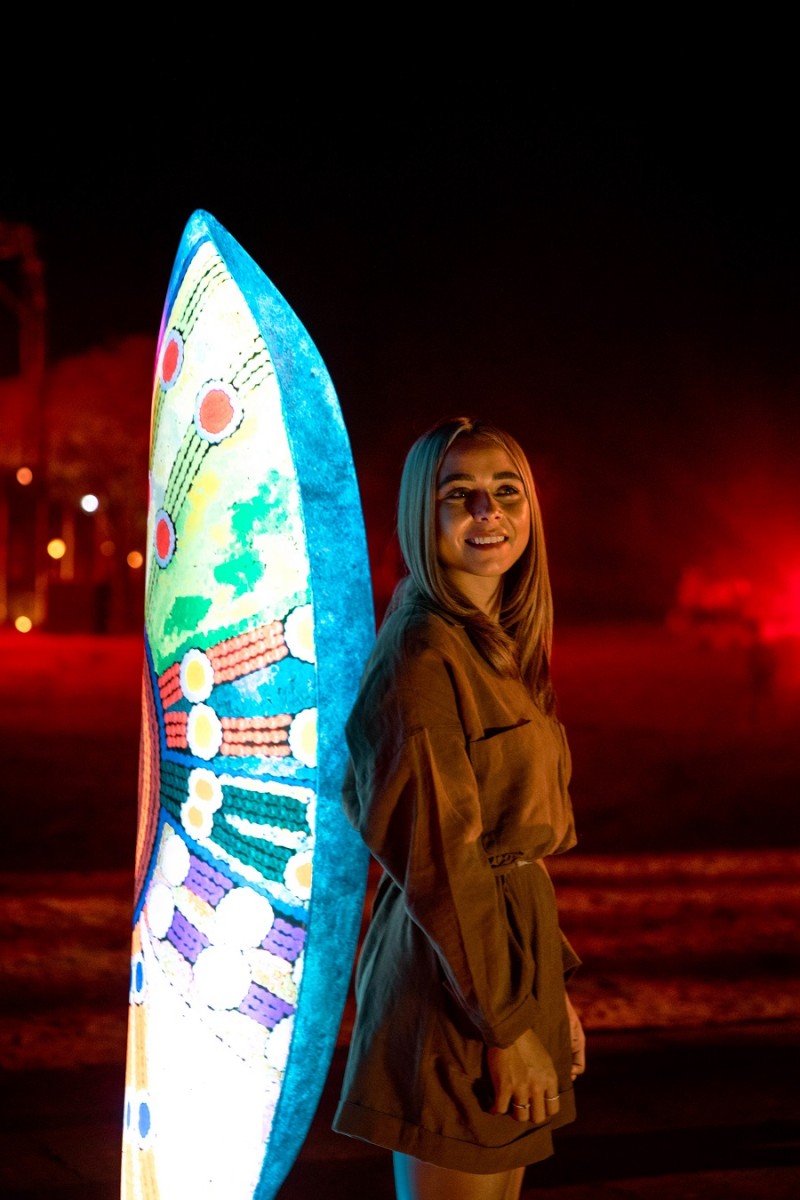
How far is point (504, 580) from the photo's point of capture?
52.4 inches

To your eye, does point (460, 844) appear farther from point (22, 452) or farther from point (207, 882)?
point (22, 452)

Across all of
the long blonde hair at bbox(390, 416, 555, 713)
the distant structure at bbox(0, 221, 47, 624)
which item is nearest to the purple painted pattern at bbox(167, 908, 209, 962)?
the long blonde hair at bbox(390, 416, 555, 713)

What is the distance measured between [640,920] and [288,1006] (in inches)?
122

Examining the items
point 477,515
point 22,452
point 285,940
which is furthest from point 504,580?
point 22,452

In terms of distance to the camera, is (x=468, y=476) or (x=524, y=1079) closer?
(x=524, y=1079)

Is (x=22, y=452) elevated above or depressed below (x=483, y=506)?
above

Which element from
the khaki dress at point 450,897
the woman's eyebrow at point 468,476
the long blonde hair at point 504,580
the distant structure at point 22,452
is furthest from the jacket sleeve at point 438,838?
the distant structure at point 22,452

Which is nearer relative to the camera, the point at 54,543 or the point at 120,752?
the point at 120,752

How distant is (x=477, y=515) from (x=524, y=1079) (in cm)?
54

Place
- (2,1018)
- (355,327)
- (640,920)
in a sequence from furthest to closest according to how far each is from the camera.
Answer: (355,327) → (640,920) → (2,1018)

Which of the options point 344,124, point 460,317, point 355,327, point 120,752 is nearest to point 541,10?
point 344,124

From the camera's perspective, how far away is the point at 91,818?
5.74 metres

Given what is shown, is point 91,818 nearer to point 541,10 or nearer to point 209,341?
point 541,10

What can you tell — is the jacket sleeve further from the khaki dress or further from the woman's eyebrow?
the woman's eyebrow
